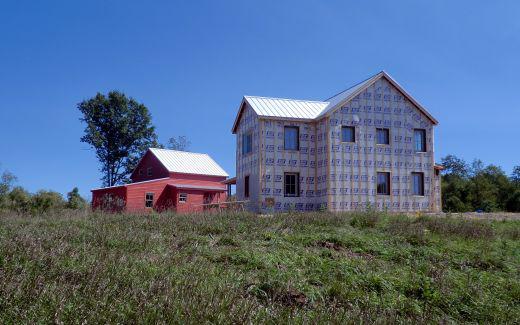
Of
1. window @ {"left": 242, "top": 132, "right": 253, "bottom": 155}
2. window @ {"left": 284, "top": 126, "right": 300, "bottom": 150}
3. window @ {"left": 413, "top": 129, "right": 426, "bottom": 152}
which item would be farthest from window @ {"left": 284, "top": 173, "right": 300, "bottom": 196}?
window @ {"left": 413, "top": 129, "right": 426, "bottom": 152}

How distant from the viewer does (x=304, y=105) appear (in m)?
29.4

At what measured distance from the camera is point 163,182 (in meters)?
41.5

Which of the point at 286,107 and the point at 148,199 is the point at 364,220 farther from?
the point at 148,199

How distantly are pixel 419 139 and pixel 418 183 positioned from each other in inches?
100

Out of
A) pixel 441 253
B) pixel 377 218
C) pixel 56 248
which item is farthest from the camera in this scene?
pixel 377 218

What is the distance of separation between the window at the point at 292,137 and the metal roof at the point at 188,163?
18048 mm

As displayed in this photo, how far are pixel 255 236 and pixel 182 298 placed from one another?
6.68m

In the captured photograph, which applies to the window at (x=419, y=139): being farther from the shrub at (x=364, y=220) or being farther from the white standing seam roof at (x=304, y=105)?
the shrub at (x=364, y=220)

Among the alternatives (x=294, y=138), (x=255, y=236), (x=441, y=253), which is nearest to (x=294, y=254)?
(x=255, y=236)

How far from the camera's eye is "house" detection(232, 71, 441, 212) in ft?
86.0

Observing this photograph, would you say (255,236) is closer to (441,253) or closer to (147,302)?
(441,253)

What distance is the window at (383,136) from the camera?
89.8 feet

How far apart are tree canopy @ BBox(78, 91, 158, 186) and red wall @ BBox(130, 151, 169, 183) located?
10644mm

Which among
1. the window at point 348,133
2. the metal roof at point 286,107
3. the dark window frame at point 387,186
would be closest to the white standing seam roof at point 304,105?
the metal roof at point 286,107
